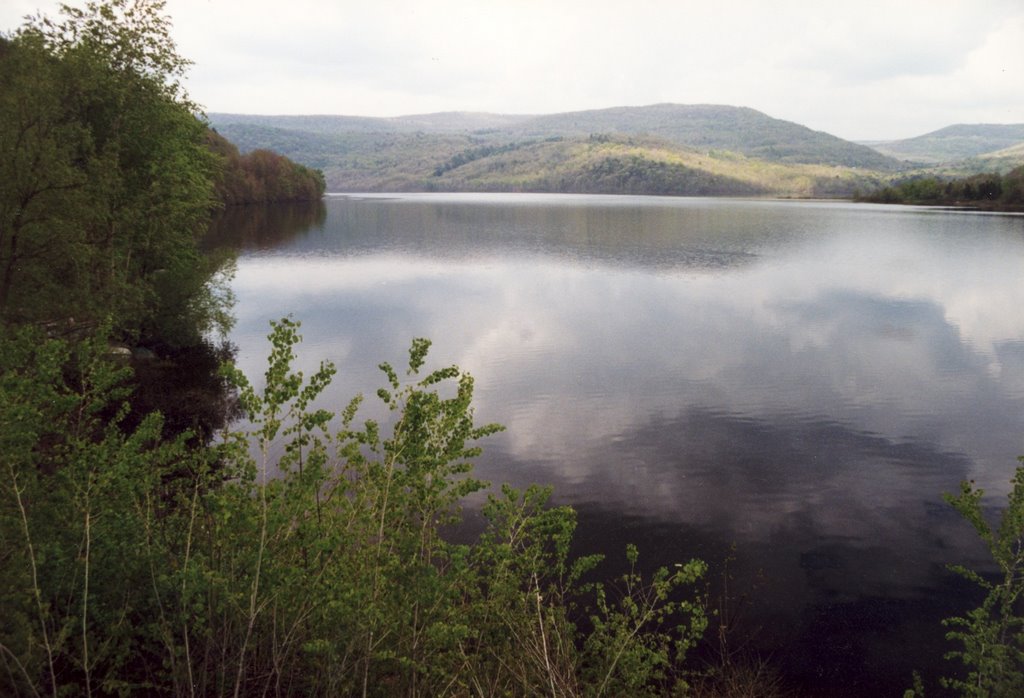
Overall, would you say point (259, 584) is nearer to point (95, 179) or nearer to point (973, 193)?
point (95, 179)

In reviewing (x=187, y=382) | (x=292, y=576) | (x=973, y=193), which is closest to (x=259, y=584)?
(x=292, y=576)

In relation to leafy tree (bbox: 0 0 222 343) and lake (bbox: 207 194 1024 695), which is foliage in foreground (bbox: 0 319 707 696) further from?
leafy tree (bbox: 0 0 222 343)

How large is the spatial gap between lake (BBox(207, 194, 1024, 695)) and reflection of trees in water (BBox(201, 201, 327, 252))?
1489 centimetres

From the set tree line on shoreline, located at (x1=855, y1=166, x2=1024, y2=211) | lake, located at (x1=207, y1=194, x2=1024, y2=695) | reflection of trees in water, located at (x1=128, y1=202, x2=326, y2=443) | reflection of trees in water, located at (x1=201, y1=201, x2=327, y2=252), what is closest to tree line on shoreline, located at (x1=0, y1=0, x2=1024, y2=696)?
lake, located at (x1=207, y1=194, x2=1024, y2=695)

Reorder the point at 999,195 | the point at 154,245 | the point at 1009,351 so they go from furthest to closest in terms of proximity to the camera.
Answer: the point at 999,195 → the point at 1009,351 → the point at 154,245

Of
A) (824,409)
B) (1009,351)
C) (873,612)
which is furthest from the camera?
(1009,351)

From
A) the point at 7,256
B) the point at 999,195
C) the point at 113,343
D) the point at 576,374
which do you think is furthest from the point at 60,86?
the point at 999,195

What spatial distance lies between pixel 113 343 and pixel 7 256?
32.8 feet

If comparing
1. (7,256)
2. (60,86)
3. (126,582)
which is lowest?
(126,582)

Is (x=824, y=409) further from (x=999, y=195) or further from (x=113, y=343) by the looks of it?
(x=999, y=195)

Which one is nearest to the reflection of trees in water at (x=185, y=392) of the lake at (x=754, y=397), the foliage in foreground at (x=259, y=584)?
the lake at (x=754, y=397)

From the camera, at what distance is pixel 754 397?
29797 millimetres

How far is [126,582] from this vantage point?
7.77 metres

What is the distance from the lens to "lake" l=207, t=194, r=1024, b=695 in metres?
16.0
